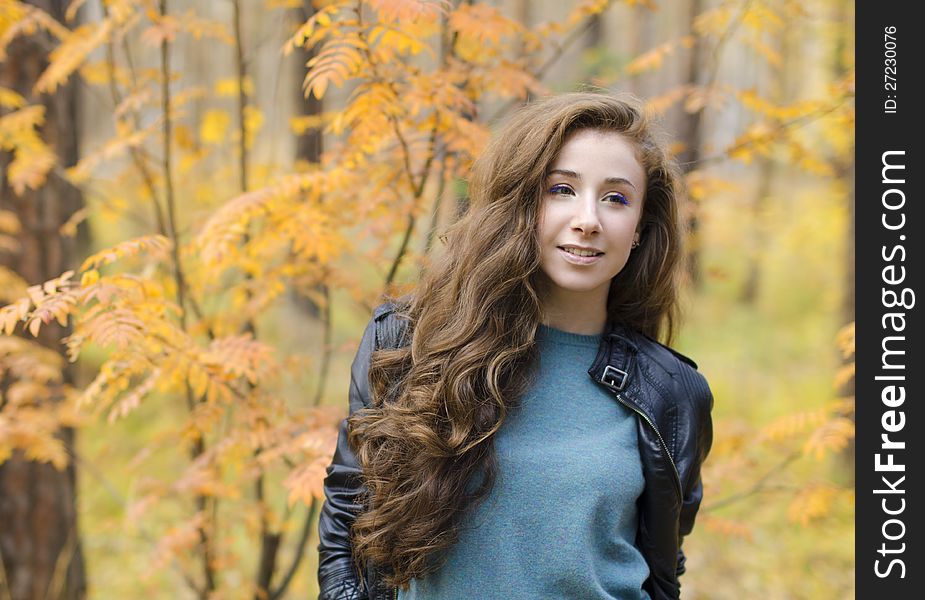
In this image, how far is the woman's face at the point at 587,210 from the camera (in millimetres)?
1945

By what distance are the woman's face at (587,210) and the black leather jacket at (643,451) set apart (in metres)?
0.27

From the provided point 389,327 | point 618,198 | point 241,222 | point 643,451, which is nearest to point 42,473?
point 241,222

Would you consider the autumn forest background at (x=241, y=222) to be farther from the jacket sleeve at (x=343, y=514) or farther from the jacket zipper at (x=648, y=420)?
the jacket zipper at (x=648, y=420)

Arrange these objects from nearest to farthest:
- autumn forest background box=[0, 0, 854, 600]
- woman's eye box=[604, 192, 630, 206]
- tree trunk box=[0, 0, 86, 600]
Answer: woman's eye box=[604, 192, 630, 206] → autumn forest background box=[0, 0, 854, 600] → tree trunk box=[0, 0, 86, 600]

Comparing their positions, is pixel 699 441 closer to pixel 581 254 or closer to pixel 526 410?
pixel 526 410

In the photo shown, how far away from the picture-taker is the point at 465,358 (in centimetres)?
195

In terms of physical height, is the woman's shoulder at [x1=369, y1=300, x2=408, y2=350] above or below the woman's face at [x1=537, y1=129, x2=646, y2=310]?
below

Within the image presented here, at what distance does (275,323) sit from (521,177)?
8128 mm

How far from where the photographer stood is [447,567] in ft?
6.31

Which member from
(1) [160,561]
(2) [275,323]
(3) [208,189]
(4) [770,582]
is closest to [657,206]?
(1) [160,561]
